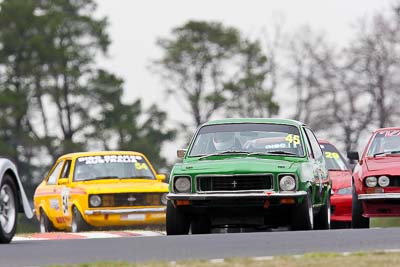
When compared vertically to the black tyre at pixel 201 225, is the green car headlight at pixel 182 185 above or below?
above

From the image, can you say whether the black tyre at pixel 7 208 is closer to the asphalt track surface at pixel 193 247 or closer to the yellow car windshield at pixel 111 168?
the asphalt track surface at pixel 193 247

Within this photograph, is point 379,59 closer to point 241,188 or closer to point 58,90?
point 58,90

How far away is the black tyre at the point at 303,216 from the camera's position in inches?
651

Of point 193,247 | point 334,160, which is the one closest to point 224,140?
point 193,247

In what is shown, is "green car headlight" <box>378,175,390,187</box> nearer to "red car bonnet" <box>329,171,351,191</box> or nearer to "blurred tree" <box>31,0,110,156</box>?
"red car bonnet" <box>329,171,351,191</box>

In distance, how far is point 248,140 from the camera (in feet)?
57.4

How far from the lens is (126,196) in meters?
22.6

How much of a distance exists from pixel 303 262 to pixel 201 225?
21.2ft

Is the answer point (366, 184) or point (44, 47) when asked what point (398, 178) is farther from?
point (44, 47)

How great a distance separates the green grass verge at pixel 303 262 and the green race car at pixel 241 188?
196 inches

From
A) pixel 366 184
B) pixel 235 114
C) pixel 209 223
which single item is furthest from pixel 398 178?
pixel 235 114

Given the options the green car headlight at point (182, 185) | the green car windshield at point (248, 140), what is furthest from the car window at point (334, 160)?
the green car headlight at point (182, 185)

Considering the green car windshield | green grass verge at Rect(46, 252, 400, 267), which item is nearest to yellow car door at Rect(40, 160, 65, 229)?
the green car windshield

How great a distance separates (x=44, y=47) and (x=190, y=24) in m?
10.2
